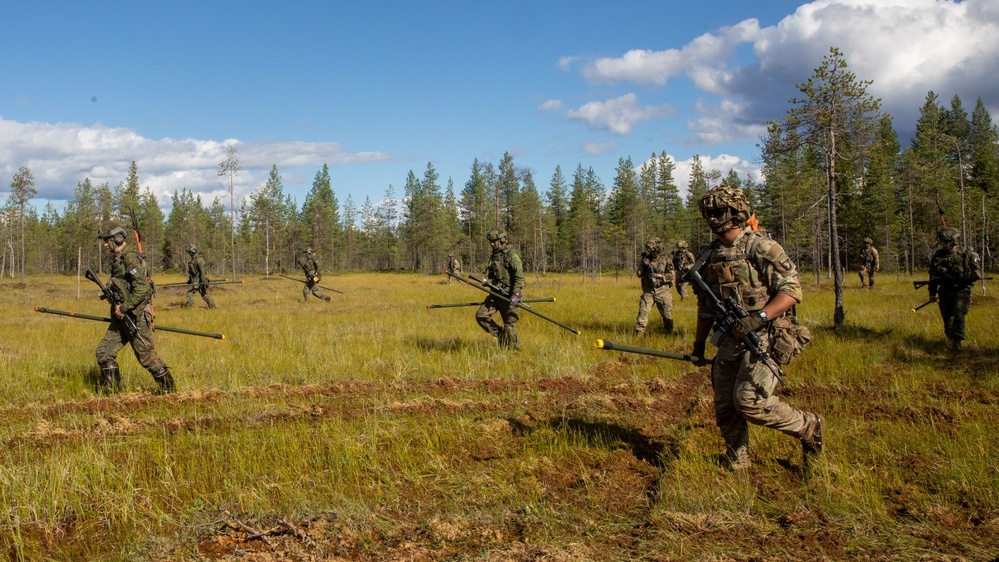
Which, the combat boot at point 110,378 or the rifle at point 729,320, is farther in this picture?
the combat boot at point 110,378

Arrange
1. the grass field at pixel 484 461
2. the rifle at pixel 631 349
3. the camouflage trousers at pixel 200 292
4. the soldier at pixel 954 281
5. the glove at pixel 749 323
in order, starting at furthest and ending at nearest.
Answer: the camouflage trousers at pixel 200 292 → the soldier at pixel 954 281 → the glove at pixel 749 323 → the rifle at pixel 631 349 → the grass field at pixel 484 461

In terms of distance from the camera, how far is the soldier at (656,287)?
39.5ft

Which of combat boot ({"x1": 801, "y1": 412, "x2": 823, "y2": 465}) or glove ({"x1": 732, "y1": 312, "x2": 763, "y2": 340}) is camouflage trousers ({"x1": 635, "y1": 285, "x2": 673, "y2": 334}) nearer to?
combat boot ({"x1": 801, "y1": 412, "x2": 823, "y2": 465})

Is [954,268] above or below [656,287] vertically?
above

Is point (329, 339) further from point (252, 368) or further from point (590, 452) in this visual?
point (590, 452)

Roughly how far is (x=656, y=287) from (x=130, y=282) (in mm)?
8940

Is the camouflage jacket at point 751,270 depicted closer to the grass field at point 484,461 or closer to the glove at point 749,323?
the glove at point 749,323

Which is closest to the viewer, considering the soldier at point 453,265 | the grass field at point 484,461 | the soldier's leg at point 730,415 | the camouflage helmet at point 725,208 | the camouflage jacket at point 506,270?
the grass field at point 484,461

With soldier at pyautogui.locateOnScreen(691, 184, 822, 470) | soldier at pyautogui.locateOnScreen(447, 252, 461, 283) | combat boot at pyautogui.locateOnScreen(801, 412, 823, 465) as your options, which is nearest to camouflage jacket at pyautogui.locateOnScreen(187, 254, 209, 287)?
soldier at pyautogui.locateOnScreen(447, 252, 461, 283)

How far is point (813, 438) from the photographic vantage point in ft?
15.6

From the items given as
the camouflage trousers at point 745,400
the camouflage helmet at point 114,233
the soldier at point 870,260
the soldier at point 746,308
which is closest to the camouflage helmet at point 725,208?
the soldier at point 746,308

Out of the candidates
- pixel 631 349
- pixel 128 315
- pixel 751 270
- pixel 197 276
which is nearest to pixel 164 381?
pixel 128 315

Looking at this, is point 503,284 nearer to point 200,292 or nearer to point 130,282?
point 130,282

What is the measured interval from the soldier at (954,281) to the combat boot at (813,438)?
662 centimetres
